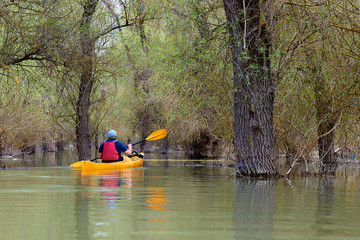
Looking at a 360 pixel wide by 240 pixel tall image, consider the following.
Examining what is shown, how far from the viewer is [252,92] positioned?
31.2 feet

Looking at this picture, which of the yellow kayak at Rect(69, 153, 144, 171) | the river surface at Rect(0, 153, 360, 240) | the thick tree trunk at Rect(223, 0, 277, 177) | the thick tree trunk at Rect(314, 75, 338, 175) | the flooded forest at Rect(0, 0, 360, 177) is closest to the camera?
the river surface at Rect(0, 153, 360, 240)

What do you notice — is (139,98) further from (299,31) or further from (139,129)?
(299,31)

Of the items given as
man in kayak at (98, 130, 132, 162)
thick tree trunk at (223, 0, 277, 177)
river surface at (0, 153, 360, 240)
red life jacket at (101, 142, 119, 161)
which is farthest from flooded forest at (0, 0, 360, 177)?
red life jacket at (101, 142, 119, 161)

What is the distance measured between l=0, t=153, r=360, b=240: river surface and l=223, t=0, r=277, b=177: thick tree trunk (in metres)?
1.29

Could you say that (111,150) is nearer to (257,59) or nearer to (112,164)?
(112,164)

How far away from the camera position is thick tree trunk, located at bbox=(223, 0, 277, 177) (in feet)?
31.3

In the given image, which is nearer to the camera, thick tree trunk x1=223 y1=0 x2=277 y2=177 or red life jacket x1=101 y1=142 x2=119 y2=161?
thick tree trunk x1=223 y1=0 x2=277 y2=177

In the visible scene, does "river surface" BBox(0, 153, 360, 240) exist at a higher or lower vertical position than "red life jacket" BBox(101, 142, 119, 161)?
lower

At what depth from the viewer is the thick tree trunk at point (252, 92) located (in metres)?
9.55

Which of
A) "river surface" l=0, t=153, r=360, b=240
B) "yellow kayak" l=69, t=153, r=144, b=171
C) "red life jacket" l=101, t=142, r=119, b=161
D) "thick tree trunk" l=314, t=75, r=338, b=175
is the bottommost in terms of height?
"river surface" l=0, t=153, r=360, b=240

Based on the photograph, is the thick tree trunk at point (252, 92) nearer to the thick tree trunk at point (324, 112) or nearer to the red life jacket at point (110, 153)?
the thick tree trunk at point (324, 112)

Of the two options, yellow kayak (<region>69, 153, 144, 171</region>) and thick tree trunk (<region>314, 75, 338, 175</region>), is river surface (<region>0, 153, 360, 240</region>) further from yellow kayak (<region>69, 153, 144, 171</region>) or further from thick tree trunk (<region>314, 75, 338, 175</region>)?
yellow kayak (<region>69, 153, 144, 171</region>)

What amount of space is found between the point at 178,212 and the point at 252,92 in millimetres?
4656

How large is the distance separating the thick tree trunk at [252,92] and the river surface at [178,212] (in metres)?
1.29
